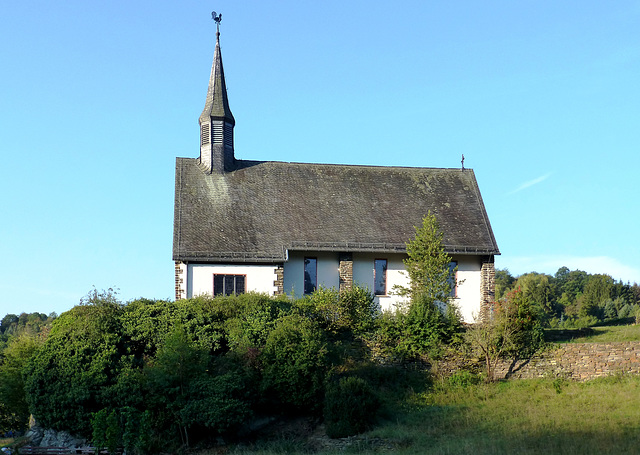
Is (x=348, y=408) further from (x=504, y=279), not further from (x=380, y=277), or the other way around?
(x=504, y=279)

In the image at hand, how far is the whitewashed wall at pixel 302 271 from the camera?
1129 inches

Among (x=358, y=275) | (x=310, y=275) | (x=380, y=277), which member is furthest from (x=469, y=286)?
(x=310, y=275)

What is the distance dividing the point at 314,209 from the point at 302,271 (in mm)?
3217

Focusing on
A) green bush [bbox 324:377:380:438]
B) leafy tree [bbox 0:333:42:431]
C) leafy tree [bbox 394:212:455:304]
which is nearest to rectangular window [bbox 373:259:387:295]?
leafy tree [bbox 394:212:455:304]

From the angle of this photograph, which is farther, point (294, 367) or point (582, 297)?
point (582, 297)

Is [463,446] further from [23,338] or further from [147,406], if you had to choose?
[23,338]

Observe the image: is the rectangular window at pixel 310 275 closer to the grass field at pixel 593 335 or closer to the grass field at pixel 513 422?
the grass field at pixel 513 422

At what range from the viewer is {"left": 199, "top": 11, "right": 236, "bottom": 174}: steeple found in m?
32.1

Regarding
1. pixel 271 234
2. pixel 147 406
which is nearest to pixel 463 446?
pixel 147 406

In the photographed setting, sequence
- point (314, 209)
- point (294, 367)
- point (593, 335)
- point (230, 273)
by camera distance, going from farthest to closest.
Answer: point (314, 209)
point (593, 335)
point (230, 273)
point (294, 367)

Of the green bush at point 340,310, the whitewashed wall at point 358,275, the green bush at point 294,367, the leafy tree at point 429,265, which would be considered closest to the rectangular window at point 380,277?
the whitewashed wall at point 358,275

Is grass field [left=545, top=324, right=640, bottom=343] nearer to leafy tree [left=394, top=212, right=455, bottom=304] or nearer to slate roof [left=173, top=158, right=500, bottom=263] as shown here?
slate roof [left=173, top=158, right=500, bottom=263]

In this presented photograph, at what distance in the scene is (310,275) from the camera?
2906 centimetres

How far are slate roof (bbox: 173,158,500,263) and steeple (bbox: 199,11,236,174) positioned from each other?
0.52 meters
